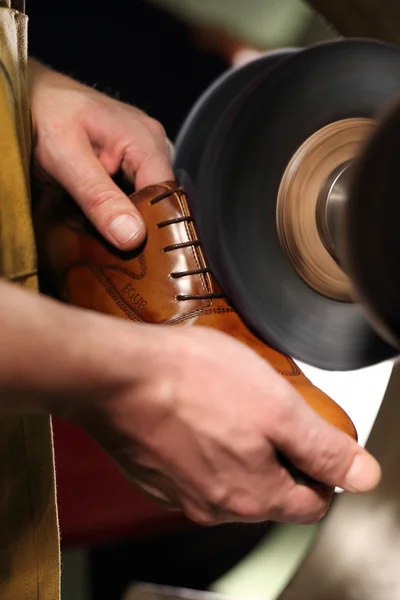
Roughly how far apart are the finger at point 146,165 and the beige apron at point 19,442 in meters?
0.15

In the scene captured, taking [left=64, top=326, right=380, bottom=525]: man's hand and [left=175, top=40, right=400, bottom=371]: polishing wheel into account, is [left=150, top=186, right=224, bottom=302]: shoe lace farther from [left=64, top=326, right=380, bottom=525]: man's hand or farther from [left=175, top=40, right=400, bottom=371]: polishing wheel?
[left=64, top=326, right=380, bottom=525]: man's hand

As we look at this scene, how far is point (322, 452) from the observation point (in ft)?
1.59

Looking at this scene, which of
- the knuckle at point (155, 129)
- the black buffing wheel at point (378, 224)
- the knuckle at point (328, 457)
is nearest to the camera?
the black buffing wheel at point (378, 224)

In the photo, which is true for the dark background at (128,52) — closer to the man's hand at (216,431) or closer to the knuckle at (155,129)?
the knuckle at (155,129)

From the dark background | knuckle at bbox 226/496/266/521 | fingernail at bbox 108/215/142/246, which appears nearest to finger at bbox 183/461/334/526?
knuckle at bbox 226/496/266/521

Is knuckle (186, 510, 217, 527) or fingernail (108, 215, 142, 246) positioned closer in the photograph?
knuckle (186, 510, 217, 527)

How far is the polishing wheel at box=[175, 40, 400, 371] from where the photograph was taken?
0.68m

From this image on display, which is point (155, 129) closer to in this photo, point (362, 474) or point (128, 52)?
point (128, 52)

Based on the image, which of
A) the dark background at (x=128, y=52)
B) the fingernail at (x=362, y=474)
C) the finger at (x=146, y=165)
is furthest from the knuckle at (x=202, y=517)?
the dark background at (x=128, y=52)

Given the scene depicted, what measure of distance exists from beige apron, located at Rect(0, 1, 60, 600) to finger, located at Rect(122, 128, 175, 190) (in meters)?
0.15

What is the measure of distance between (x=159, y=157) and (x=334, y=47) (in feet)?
0.71

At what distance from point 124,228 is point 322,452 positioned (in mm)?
284

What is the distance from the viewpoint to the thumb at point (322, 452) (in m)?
0.47

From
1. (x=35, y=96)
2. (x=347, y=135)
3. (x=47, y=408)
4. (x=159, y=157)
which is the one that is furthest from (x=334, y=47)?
(x=47, y=408)
